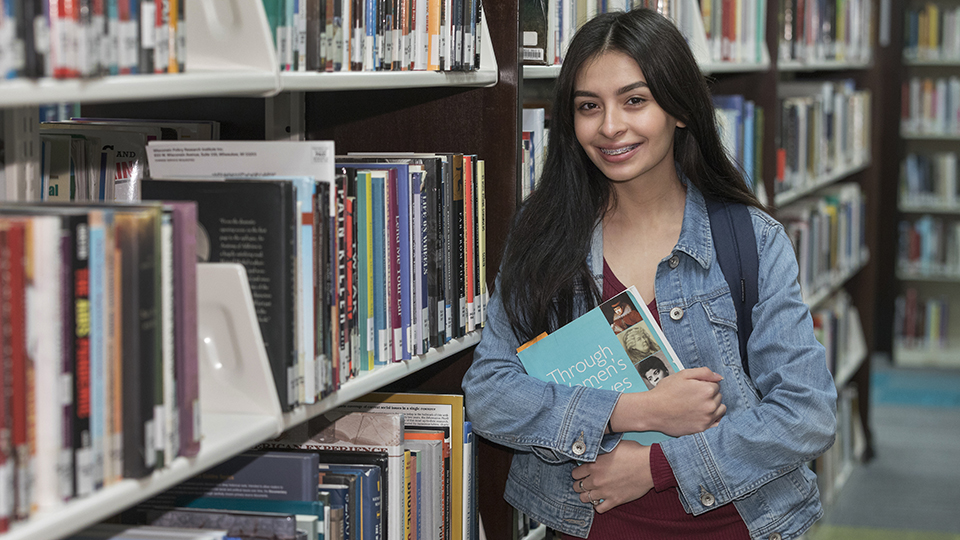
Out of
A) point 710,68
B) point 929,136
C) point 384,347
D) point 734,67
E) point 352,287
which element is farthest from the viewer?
point 929,136

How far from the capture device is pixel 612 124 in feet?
4.86

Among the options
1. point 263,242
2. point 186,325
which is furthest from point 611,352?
point 186,325

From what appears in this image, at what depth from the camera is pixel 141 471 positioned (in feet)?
2.92

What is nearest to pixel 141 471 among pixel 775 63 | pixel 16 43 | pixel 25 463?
pixel 25 463

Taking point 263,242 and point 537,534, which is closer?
point 263,242

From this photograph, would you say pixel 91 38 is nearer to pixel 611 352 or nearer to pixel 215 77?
pixel 215 77

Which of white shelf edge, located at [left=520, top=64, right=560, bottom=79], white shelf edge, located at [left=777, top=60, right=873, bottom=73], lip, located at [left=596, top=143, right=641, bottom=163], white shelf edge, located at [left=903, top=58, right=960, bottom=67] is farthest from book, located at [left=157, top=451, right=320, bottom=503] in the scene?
white shelf edge, located at [left=903, top=58, right=960, bottom=67]

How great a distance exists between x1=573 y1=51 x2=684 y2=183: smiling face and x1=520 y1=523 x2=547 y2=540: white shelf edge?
726 millimetres

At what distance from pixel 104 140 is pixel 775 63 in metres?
2.09

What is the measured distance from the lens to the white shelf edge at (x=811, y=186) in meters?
3.03

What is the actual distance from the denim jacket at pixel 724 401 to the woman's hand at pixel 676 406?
0.02 metres

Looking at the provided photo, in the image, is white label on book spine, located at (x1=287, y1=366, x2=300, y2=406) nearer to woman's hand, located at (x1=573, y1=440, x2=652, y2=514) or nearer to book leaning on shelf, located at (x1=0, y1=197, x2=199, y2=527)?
book leaning on shelf, located at (x1=0, y1=197, x2=199, y2=527)

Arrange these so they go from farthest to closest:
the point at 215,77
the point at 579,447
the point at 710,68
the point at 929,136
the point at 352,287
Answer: the point at 929,136, the point at 710,68, the point at 579,447, the point at 352,287, the point at 215,77

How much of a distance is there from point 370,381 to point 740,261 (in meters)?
0.59
